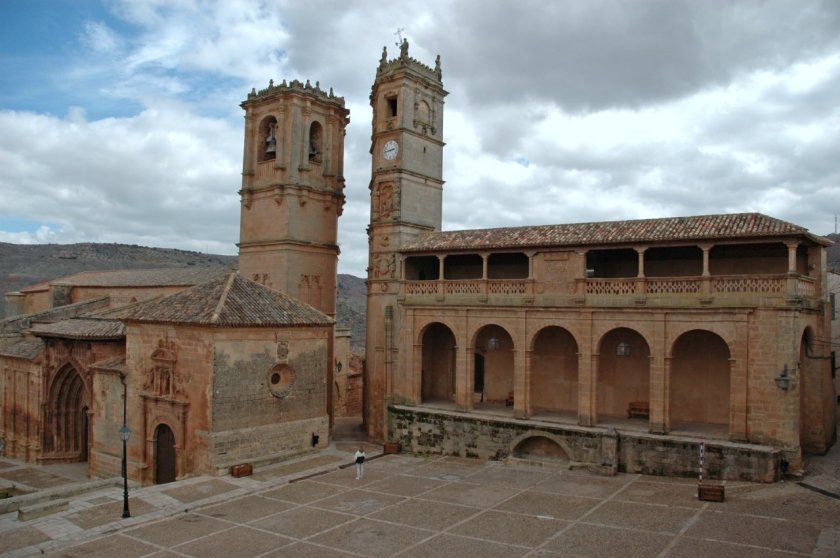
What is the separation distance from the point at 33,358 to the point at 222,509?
753 inches

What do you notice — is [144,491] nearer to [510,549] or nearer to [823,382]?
[510,549]

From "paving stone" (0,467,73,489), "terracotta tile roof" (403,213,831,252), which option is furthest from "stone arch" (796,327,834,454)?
"paving stone" (0,467,73,489)

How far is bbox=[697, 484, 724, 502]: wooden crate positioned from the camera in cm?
1738

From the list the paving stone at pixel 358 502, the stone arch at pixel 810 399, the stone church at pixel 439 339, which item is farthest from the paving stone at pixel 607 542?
the stone arch at pixel 810 399

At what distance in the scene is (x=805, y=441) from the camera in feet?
69.6

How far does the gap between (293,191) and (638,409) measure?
17.7 meters

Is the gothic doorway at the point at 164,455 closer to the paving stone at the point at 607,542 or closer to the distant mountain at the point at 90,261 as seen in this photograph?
the paving stone at the point at 607,542

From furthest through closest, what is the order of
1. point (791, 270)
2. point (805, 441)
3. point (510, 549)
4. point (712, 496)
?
1. point (805, 441)
2. point (791, 270)
3. point (712, 496)
4. point (510, 549)

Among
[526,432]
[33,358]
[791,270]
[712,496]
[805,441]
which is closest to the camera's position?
[712,496]

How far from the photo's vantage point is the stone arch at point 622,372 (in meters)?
23.9

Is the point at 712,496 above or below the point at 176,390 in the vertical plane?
below

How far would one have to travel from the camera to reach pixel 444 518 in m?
16.9

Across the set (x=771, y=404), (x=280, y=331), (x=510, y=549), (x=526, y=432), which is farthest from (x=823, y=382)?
Result: (x=280, y=331)

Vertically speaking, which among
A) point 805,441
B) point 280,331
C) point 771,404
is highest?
point 280,331
